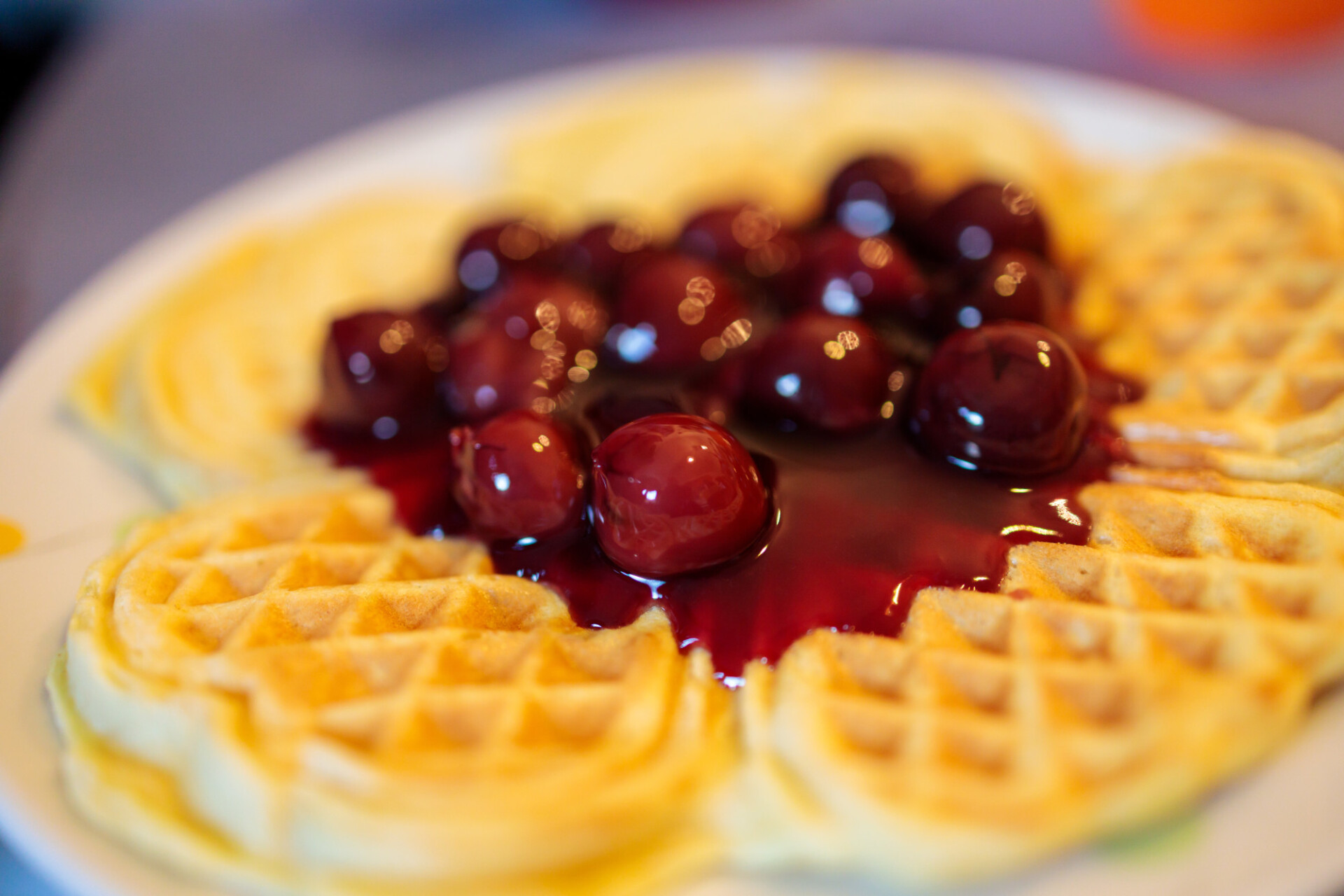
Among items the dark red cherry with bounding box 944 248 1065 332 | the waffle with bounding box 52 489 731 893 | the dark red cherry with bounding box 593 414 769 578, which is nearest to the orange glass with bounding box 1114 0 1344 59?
the dark red cherry with bounding box 944 248 1065 332

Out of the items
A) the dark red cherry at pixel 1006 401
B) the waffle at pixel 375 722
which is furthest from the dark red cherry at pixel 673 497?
the dark red cherry at pixel 1006 401

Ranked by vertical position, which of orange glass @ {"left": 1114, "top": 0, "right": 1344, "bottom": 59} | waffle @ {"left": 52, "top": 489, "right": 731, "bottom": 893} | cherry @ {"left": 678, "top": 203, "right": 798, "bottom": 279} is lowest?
waffle @ {"left": 52, "top": 489, "right": 731, "bottom": 893}

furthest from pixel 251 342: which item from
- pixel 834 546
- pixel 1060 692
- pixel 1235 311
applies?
pixel 1235 311

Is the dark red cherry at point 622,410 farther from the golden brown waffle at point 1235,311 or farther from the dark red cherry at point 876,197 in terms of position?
the golden brown waffle at point 1235,311

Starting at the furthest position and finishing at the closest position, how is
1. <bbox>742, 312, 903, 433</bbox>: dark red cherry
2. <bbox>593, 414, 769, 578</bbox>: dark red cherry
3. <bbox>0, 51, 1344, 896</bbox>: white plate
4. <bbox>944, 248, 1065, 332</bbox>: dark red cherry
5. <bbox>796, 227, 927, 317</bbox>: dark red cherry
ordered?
<bbox>796, 227, 927, 317</bbox>: dark red cherry → <bbox>944, 248, 1065, 332</bbox>: dark red cherry → <bbox>742, 312, 903, 433</bbox>: dark red cherry → <bbox>593, 414, 769, 578</bbox>: dark red cherry → <bbox>0, 51, 1344, 896</bbox>: white plate

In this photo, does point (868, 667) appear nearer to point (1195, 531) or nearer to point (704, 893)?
point (704, 893)

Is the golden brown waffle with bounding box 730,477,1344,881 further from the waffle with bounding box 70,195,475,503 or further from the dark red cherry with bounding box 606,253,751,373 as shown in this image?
the waffle with bounding box 70,195,475,503
